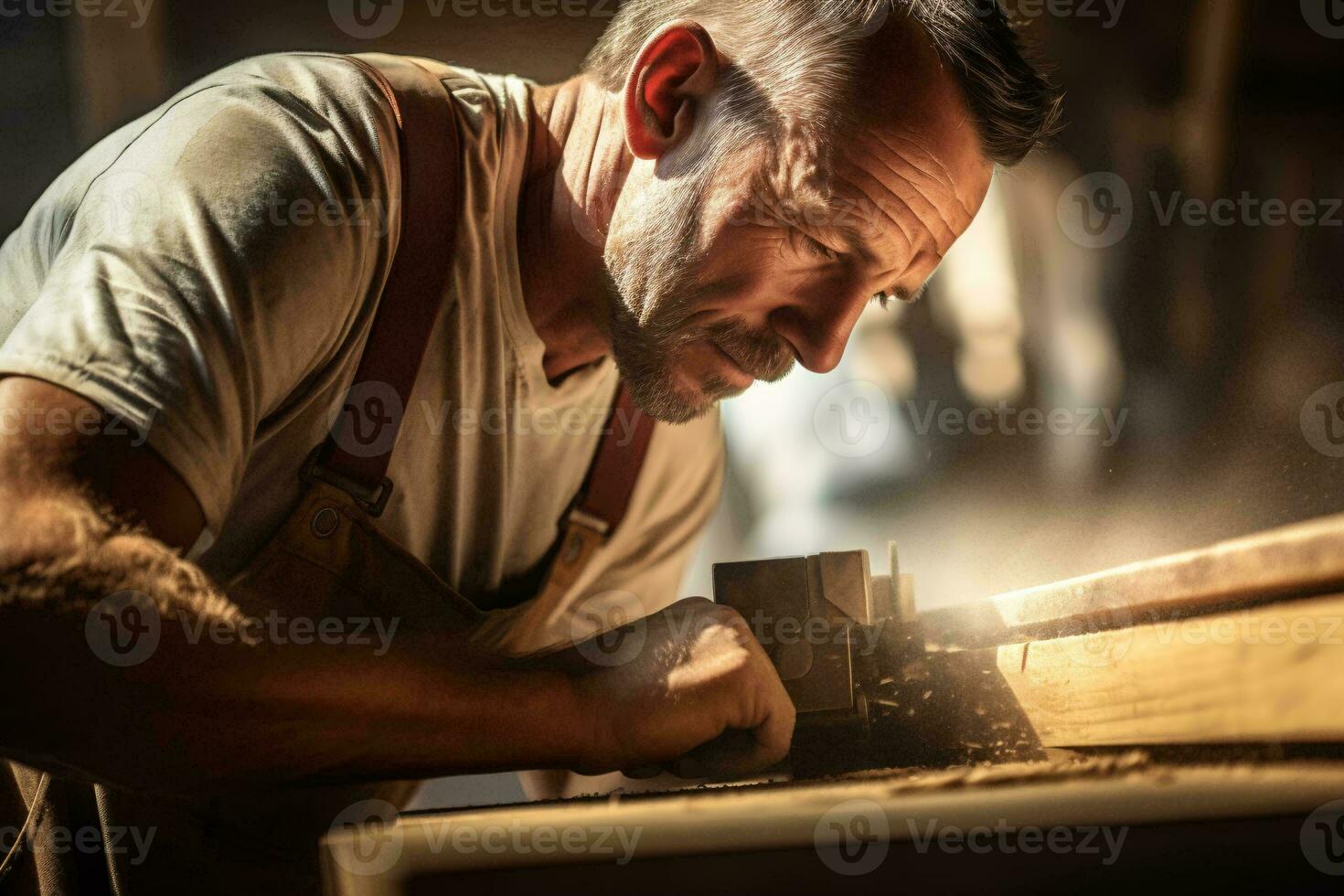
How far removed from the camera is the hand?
844 millimetres

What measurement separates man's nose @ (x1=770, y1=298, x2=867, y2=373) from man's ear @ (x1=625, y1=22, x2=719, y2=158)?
0.84 feet

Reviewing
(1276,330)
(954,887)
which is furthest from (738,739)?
(1276,330)

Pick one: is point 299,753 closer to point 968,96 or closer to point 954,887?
point 954,887

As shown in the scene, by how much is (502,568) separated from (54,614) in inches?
30.0
